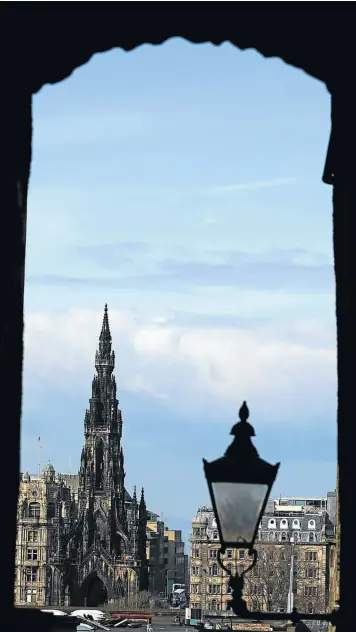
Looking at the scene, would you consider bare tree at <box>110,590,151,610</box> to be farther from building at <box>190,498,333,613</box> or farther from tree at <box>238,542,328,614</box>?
tree at <box>238,542,328,614</box>

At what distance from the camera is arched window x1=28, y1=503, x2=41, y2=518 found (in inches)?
7057

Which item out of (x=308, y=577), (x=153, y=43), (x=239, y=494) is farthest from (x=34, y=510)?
(x=153, y=43)

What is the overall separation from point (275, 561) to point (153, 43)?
15099 cm

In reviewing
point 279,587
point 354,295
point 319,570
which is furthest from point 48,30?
point 319,570

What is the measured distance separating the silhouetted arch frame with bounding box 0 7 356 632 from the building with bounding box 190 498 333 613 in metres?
139

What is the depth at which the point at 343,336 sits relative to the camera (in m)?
9.36

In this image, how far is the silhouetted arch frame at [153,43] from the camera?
8.90 m

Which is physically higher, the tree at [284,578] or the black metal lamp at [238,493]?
the tree at [284,578]

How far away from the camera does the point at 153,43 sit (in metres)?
9.26

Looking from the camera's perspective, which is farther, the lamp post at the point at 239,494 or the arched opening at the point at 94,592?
the arched opening at the point at 94,592

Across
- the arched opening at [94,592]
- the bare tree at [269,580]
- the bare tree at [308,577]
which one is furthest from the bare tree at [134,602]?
the bare tree at [308,577]

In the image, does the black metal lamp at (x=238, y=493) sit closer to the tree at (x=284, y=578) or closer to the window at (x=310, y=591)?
the tree at (x=284, y=578)

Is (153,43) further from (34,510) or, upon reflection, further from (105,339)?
(34,510)

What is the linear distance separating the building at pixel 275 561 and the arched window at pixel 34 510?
15.7 metres
